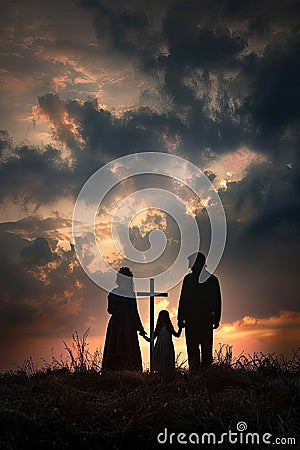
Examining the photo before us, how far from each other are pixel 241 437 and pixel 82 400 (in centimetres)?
250

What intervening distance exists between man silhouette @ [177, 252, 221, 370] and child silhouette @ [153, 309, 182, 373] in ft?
2.62

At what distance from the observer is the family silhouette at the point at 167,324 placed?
1470 centimetres

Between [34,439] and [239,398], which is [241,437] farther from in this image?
[34,439]

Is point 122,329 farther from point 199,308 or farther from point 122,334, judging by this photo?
point 199,308

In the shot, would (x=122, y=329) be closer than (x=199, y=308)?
No

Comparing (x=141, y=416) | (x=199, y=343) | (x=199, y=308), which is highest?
(x=199, y=308)

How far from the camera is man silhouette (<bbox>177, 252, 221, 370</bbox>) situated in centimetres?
1466

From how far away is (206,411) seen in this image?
8906mm

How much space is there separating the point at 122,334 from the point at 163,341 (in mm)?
1193

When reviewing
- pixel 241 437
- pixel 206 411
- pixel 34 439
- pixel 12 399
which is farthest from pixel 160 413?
pixel 12 399

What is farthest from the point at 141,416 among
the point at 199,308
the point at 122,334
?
the point at 122,334

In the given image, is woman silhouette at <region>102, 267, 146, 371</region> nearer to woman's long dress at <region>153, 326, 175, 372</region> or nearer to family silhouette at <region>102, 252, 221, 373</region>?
family silhouette at <region>102, 252, 221, 373</region>

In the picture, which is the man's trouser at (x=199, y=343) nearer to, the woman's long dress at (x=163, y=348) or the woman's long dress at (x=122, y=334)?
the woman's long dress at (x=163, y=348)

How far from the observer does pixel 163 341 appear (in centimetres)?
1562
